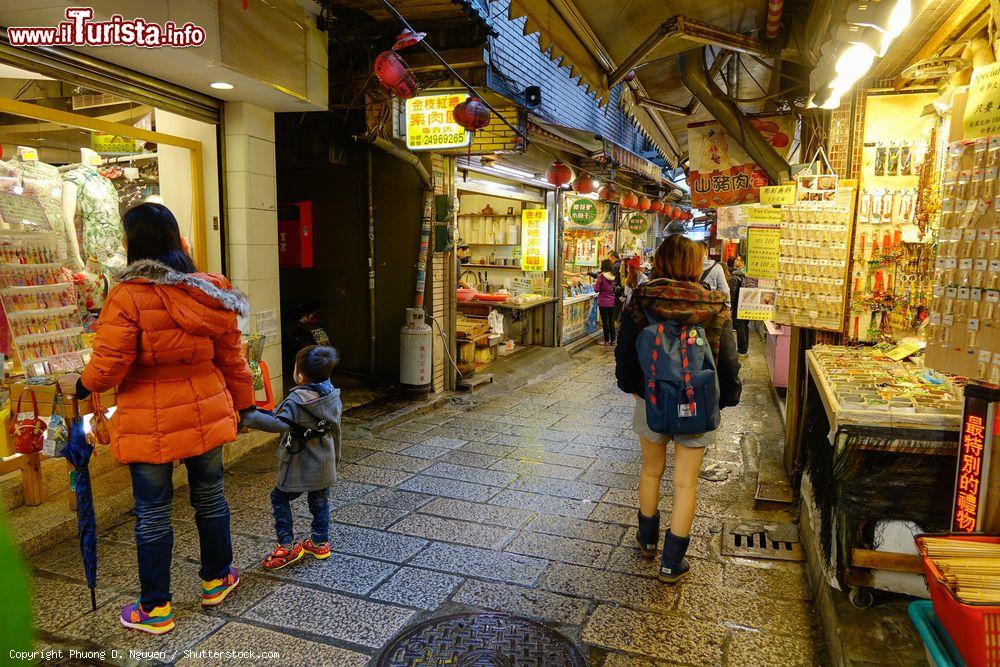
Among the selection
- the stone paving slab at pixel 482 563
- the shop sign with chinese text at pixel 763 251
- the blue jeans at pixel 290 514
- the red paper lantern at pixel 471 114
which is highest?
the red paper lantern at pixel 471 114

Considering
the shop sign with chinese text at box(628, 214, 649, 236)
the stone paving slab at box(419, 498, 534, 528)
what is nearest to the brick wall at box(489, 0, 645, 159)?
the shop sign with chinese text at box(628, 214, 649, 236)

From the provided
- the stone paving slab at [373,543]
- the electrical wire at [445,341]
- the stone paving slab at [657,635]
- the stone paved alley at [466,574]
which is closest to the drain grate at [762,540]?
the stone paved alley at [466,574]

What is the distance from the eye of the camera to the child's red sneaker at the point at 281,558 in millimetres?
4414

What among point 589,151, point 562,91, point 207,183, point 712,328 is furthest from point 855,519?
point 562,91

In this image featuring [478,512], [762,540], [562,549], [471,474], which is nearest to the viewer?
[562,549]

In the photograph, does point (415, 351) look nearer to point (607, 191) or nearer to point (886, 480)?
point (886, 480)

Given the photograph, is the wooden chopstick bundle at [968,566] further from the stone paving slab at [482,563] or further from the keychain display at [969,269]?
the stone paving slab at [482,563]

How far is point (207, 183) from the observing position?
6.93m

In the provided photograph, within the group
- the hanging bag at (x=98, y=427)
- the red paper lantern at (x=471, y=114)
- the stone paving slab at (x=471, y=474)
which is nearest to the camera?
the hanging bag at (x=98, y=427)

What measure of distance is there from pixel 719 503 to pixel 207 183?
245 inches

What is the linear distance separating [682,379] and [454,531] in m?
2.27

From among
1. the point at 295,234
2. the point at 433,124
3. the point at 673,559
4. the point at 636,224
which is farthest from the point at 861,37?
the point at 636,224

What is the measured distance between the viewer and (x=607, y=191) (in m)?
15.0

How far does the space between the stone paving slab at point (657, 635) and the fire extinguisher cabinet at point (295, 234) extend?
6.96 metres
